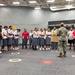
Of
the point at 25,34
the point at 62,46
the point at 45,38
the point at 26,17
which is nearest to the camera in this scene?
the point at 62,46

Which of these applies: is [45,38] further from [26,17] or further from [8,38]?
[26,17]

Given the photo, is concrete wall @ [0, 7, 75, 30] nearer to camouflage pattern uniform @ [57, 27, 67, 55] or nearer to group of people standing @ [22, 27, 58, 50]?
group of people standing @ [22, 27, 58, 50]

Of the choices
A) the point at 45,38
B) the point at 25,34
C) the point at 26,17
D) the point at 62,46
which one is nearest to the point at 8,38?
the point at 25,34

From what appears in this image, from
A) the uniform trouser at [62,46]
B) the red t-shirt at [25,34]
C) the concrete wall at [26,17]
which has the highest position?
the concrete wall at [26,17]

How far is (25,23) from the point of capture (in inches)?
717

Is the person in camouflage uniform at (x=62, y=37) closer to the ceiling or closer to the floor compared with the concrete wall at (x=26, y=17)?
closer to the floor

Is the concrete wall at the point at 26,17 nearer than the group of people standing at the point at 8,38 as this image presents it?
No

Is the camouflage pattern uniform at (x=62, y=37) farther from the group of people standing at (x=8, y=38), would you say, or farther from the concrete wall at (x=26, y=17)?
the concrete wall at (x=26, y=17)

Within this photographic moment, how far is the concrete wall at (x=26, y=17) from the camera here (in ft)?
59.1

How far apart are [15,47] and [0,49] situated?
1956 millimetres

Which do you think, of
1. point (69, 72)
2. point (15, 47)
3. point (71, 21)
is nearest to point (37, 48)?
point (15, 47)

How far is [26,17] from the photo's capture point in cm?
1827

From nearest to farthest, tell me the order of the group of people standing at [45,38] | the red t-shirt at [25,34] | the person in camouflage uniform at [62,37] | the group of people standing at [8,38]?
1. the person in camouflage uniform at [62,37]
2. the group of people standing at [8,38]
3. the group of people standing at [45,38]
4. the red t-shirt at [25,34]

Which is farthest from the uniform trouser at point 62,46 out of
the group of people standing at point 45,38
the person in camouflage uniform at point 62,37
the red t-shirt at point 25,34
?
the red t-shirt at point 25,34
